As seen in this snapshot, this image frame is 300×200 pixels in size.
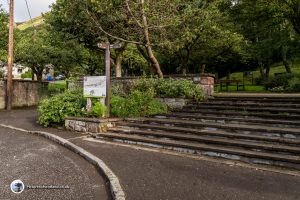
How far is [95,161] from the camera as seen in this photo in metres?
7.87

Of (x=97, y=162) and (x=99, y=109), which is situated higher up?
(x=99, y=109)

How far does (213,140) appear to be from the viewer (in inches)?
352

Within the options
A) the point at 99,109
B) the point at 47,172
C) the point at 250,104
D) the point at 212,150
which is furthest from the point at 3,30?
the point at 212,150

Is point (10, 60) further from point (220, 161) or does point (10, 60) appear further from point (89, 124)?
point (220, 161)

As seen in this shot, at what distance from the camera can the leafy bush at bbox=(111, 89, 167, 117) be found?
1255 centimetres

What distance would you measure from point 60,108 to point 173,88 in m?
4.42

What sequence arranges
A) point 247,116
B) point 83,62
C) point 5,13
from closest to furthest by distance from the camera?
point 247,116
point 5,13
point 83,62

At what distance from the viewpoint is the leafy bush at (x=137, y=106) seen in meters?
12.6

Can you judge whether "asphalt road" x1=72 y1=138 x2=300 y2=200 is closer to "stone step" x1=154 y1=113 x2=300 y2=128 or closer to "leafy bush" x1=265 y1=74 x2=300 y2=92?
"stone step" x1=154 y1=113 x2=300 y2=128

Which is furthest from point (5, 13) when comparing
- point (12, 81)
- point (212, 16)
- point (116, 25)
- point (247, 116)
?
point (247, 116)

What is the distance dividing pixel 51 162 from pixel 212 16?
15.0 metres

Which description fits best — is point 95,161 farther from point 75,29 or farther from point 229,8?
point 229,8

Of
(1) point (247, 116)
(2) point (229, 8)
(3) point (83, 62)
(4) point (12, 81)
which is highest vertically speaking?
(2) point (229, 8)

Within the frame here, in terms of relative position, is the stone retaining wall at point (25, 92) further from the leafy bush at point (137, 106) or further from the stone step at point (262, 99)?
the stone step at point (262, 99)
